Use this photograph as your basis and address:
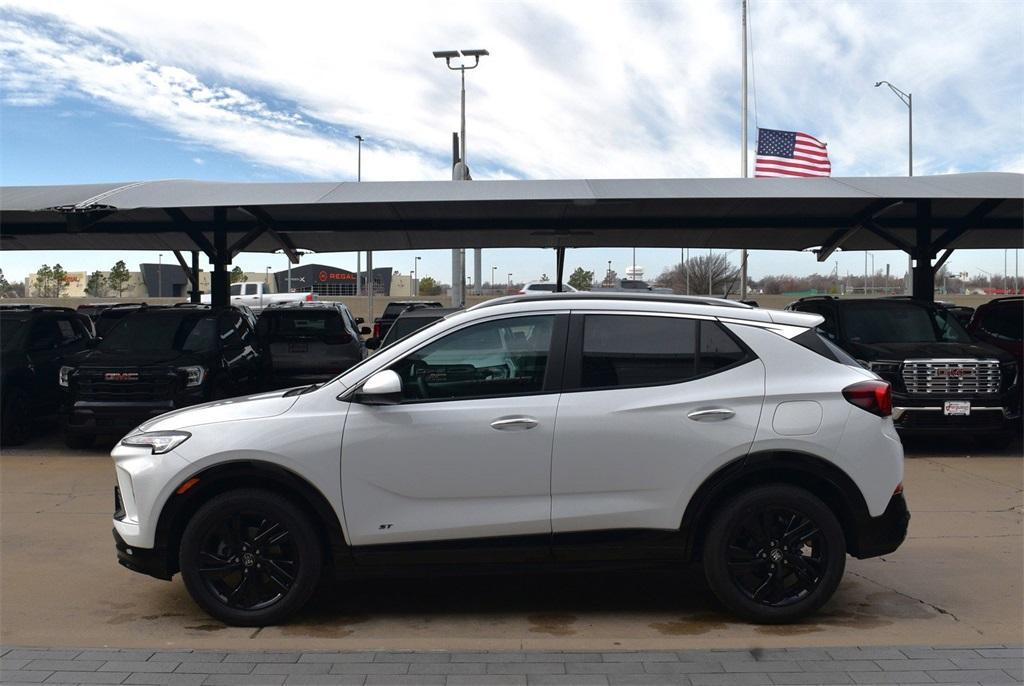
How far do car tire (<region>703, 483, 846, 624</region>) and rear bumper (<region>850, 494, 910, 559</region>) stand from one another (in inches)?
5.0

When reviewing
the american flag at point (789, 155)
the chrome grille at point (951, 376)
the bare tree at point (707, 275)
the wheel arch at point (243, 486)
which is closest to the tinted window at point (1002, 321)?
the chrome grille at point (951, 376)

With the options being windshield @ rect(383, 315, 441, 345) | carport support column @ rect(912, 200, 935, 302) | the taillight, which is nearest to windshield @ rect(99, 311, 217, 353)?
windshield @ rect(383, 315, 441, 345)

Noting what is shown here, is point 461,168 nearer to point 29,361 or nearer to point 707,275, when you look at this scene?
point 29,361

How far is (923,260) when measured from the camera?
1548 centimetres

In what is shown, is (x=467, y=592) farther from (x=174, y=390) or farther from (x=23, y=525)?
(x=174, y=390)

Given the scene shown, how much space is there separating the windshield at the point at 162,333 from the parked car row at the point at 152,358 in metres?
0.01

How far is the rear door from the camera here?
15.5 feet

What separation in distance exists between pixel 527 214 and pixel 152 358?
281 inches

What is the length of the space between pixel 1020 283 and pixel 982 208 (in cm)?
6882

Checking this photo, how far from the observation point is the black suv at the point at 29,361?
37.8 feet

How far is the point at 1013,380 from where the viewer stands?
1080cm

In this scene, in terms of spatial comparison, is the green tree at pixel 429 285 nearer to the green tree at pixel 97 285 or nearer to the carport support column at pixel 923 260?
the green tree at pixel 97 285

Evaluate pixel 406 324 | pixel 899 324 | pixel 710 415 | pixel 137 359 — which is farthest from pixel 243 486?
pixel 899 324

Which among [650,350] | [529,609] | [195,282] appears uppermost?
[195,282]
